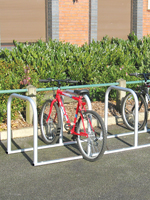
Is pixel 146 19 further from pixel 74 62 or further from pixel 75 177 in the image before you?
pixel 75 177

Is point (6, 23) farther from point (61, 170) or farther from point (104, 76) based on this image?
point (61, 170)

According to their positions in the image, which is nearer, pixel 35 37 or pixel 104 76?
pixel 104 76

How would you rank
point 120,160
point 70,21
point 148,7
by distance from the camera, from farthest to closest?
point 148,7 < point 70,21 < point 120,160

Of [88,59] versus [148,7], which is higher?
[148,7]

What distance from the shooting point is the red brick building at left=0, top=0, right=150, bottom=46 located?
1108cm

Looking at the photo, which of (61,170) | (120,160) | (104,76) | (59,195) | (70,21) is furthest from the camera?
(70,21)

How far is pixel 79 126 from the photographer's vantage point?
5656mm

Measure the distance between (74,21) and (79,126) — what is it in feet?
22.6

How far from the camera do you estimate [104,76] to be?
30.0 ft

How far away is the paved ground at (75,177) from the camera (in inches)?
172

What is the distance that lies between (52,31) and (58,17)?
0.50m

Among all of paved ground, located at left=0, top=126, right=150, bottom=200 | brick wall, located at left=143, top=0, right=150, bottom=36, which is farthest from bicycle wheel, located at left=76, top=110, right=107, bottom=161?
brick wall, located at left=143, top=0, right=150, bottom=36

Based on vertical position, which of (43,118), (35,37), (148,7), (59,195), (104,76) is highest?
(148,7)

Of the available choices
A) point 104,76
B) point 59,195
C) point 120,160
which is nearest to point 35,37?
point 104,76
